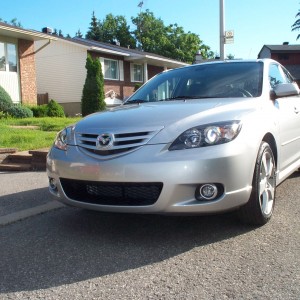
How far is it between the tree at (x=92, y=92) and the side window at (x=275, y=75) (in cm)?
1600

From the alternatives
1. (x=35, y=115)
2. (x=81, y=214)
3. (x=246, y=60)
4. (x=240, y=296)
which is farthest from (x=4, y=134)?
(x=35, y=115)

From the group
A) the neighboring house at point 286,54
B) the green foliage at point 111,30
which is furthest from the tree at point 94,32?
the neighboring house at point 286,54

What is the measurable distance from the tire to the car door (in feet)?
1.60

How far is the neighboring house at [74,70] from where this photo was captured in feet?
84.5

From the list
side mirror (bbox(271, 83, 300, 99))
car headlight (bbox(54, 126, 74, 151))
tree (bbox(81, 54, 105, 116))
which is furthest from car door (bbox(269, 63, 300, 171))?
tree (bbox(81, 54, 105, 116))

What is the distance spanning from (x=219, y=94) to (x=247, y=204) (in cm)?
134

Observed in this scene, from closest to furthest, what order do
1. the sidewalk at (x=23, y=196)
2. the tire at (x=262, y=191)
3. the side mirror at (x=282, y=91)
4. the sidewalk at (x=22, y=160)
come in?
the tire at (x=262, y=191) < the side mirror at (x=282, y=91) < the sidewalk at (x=23, y=196) < the sidewalk at (x=22, y=160)

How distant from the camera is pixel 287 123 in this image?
4.55 meters

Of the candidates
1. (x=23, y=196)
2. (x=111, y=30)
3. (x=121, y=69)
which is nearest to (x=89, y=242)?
(x=23, y=196)

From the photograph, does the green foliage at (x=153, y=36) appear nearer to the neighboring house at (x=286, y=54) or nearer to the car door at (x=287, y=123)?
the neighboring house at (x=286, y=54)

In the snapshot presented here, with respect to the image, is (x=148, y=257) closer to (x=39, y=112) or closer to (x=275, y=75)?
(x=275, y=75)

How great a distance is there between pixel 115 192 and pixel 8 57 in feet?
58.4

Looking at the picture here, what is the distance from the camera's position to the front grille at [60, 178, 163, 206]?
10.7 ft

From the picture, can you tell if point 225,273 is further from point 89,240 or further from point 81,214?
point 81,214
